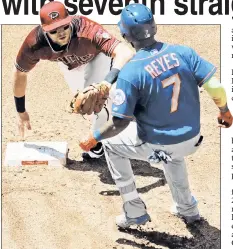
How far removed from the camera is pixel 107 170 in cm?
909

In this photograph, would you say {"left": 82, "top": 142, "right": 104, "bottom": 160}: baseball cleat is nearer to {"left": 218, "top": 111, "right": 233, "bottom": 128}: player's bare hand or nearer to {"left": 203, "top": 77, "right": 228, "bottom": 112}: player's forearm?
{"left": 218, "top": 111, "right": 233, "bottom": 128}: player's bare hand

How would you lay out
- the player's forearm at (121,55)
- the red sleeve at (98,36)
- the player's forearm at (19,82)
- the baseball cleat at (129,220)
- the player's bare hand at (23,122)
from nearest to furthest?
the baseball cleat at (129,220) → the player's forearm at (121,55) → the red sleeve at (98,36) → the player's forearm at (19,82) → the player's bare hand at (23,122)

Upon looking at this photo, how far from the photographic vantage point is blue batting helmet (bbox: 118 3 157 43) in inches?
276

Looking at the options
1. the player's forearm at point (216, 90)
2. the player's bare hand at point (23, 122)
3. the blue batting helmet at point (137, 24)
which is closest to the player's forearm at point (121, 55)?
the blue batting helmet at point (137, 24)

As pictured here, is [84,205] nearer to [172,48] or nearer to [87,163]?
[87,163]

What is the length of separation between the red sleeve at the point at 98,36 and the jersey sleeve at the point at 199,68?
4.46 ft

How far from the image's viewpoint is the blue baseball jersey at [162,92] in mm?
6914

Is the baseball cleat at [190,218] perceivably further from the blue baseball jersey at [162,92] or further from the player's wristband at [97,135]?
the player's wristband at [97,135]

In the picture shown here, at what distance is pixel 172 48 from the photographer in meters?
7.09

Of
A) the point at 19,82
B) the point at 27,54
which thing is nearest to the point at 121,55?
the point at 27,54

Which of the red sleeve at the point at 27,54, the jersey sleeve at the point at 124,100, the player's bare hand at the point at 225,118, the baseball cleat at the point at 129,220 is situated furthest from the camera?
the red sleeve at the point at 27,54

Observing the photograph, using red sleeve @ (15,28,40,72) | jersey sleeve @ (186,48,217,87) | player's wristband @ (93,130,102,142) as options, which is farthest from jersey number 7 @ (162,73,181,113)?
red sleeve @ (15,28,40,72)

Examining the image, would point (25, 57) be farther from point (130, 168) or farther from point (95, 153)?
point (130, 168)

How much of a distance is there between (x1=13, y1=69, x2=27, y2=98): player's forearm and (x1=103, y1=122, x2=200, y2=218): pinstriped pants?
5.29 ft
